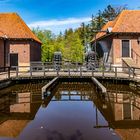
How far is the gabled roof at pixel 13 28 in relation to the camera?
32.0 metres

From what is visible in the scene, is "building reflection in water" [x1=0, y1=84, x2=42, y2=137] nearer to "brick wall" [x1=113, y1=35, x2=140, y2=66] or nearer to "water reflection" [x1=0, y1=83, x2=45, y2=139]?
"water reflection" [x1=0, y1=83, x2=45, y2=139]

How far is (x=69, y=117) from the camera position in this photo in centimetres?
1196

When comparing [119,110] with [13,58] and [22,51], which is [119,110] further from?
[13,58]

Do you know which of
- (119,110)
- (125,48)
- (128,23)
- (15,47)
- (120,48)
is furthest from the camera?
(15,47)

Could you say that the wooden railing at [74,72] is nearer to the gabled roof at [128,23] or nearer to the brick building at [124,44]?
the brick building at [124,44]

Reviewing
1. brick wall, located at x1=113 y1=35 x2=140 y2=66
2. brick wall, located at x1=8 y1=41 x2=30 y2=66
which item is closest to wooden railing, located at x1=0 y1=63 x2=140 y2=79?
brick wall, located at x1=113 y1=35 x2=140 y2=66

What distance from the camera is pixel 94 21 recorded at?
57.5 m

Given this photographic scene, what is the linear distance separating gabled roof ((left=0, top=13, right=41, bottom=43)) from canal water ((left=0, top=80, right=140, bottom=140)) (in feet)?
48.5

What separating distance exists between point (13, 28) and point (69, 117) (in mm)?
23541

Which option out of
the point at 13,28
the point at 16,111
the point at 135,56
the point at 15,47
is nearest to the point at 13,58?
the point at 15,47

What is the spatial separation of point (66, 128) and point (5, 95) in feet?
29.9

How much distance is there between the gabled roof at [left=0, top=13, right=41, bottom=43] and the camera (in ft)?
105

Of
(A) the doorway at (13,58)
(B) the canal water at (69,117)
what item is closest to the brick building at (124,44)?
(A) the doorway at (13,58)

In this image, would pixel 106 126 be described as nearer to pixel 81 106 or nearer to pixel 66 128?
pixel 66 128
